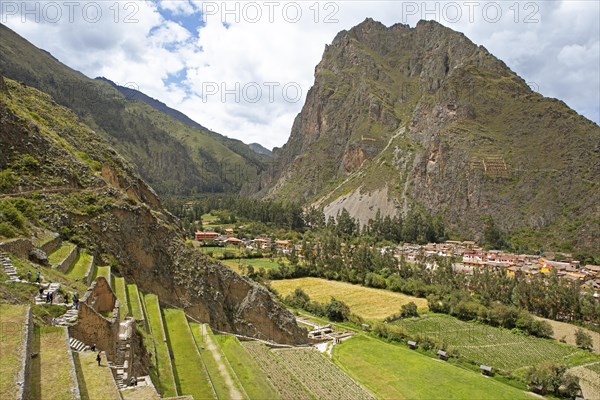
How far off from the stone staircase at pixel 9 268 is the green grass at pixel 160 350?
7.28 metres

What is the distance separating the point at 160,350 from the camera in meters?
22.1

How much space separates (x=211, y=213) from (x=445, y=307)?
12588 centimetres

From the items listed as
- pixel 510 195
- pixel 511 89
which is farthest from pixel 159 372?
pixel 511 89

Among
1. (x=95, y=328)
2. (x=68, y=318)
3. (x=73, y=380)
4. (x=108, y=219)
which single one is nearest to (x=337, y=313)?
(x=108, y=219)

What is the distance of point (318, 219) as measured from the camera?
6156 inches

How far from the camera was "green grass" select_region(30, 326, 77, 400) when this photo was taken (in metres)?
11.7

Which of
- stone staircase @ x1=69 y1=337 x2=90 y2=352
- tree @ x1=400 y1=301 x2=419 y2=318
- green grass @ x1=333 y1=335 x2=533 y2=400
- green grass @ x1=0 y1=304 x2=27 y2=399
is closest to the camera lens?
green grass @ x1=0 y1=304 x2=27 y2=399

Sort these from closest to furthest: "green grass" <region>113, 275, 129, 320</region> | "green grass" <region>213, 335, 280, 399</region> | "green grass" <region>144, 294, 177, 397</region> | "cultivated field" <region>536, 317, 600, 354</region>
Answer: "green grass" <region>144, 294, 177, 397</region> < "green grass" <region>113, 275, 129, 320</region> < "green grass" <region>213, 335, 280, 399</region> < "cultivated field" <region>536, 317, 600, 354</region>

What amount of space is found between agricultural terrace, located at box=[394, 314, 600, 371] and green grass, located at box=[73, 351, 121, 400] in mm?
46112

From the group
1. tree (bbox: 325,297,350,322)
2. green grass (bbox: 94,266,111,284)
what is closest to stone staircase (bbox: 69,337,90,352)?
green grass (bbox: 94,266,111,284)

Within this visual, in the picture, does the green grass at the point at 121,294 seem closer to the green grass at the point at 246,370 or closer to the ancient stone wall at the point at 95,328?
the ancient stone wall at the point at 95,328

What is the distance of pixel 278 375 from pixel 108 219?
1582 centimetres

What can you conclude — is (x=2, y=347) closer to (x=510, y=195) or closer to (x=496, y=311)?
(x=496, y=311)

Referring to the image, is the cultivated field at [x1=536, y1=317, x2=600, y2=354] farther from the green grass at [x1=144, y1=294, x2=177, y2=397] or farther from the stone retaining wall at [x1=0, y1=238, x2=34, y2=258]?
the stone retaining wall at [x1=0, y1=238, x2=34, y2=258]
